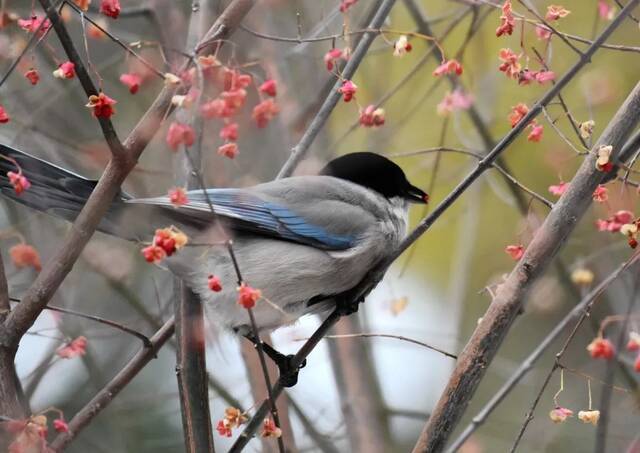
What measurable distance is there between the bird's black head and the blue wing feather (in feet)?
1.77

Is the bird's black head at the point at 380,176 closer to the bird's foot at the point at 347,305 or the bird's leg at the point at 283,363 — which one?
the bird's foot at the point at 347,305

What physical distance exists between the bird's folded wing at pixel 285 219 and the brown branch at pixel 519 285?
1.17 meters

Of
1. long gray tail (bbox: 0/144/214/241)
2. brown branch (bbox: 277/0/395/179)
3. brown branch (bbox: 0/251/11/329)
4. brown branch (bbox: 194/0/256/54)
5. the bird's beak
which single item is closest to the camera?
brown branch (bbox: 0/251/11/329)

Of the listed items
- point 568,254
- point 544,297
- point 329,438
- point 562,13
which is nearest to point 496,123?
point 568,254

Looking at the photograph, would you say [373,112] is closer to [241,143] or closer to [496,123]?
[241,143]

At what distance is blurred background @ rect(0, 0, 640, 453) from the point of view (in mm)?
4902

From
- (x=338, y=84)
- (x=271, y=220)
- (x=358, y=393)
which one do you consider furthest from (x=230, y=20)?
(x=358, y=393)

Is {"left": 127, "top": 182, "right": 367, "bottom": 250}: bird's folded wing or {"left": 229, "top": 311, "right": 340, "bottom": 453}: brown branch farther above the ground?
{"left": 127, "top": 182, "right": 367, "bottom": 250}: bird's folded wing

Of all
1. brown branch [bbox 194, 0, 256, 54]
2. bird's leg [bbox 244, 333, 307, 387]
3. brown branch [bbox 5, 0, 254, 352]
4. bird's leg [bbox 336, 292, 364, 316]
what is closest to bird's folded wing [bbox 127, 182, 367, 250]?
bird's leg [bbox 336, 292, 364, 316]

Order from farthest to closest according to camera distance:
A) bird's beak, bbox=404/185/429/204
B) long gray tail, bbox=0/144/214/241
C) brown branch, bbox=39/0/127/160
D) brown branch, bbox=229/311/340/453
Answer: bird's beak, bbox=404/185/429/204, long gray tail, bbox=0/144/214/241, brown branch, bbox=229/311/340/453, brown branch, bbox=39/0/127/160

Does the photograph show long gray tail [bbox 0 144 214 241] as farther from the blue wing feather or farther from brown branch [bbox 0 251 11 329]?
brown branch [bbox 0 251 11 329]

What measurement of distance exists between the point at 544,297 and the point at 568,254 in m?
2.30

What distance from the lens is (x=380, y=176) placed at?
4.87 metres

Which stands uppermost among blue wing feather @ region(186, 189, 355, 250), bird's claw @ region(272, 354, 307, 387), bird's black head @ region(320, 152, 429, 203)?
bird's black head @ region(320, 152, 429, 203)
